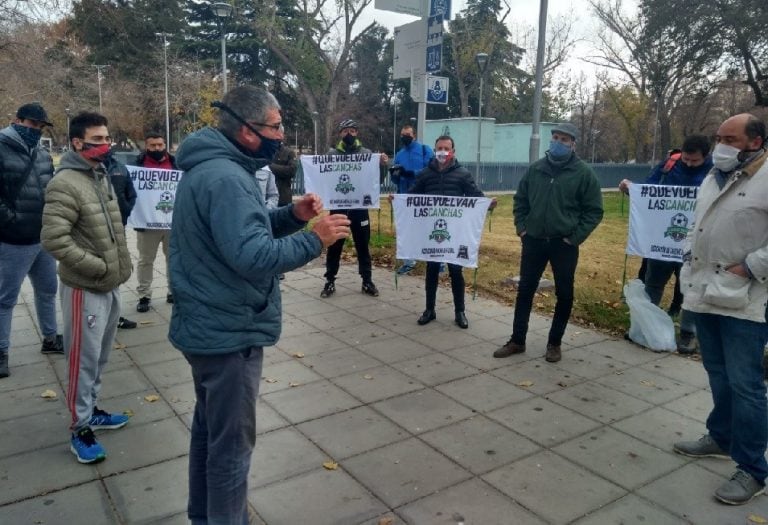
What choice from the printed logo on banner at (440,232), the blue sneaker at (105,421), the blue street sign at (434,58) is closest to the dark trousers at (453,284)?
the printed logo on banner at (440,232)

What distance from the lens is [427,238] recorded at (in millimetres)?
6754

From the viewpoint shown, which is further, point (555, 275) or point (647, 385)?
point (555, 275)

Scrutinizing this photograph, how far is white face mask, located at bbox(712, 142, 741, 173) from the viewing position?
3.37 meters

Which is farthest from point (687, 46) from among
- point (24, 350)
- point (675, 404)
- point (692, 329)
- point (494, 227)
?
point (24, 350)

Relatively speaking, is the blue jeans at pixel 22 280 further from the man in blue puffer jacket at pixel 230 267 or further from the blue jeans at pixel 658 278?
the blue jeans at pixel 658 278

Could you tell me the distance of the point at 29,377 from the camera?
4973 mm

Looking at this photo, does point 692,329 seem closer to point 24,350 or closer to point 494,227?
point 24,350

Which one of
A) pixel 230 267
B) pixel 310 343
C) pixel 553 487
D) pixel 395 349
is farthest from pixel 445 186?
pixel 230 267

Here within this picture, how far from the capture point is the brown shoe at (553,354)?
5.49 meters

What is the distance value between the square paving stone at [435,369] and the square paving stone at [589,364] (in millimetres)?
882

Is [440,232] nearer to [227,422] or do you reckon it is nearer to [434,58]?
→ [434,58]

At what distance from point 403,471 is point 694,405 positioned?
2.45 m

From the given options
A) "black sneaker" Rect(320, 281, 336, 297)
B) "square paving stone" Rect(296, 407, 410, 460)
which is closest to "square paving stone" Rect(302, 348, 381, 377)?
"square paving stone" Rect(296, 407, 410, 460)

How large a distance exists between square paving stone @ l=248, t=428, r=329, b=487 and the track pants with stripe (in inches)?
42.5
